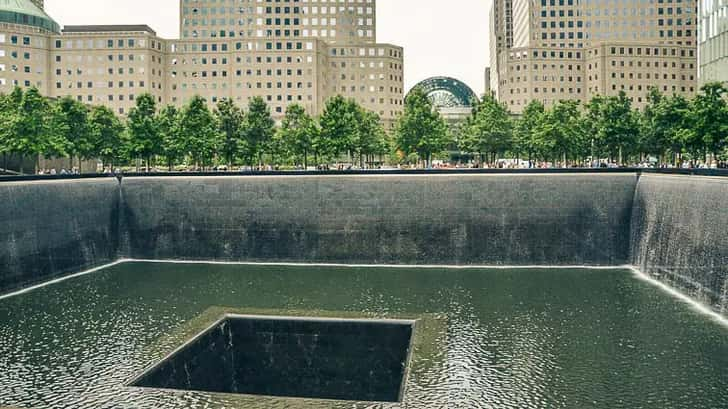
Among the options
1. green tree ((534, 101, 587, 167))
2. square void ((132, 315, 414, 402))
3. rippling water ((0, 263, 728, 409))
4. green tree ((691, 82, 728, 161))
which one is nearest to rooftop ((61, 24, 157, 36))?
green tree ((534, 101, 587, 167))

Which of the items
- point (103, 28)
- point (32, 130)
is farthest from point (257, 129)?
point (103, 28)

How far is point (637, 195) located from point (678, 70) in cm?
11834

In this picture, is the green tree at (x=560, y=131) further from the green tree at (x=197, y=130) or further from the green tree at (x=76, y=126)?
the green tree at (x=76, y=126)

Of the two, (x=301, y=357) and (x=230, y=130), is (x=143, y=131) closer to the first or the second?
(x=230, y=130)

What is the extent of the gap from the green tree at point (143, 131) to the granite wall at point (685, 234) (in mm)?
48051

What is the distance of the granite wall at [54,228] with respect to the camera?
34656mm

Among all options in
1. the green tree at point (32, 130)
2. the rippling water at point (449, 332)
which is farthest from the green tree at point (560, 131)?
the green tree at point (32, 130)

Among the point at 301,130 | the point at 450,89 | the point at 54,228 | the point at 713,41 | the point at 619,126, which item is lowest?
the point at 54,228

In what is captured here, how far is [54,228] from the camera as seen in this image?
3834 centimetres

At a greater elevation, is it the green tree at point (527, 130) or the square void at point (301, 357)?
the green tree at point (527, 130)

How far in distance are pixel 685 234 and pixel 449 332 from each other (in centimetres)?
1473

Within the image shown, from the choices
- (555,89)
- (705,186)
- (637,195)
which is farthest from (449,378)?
→ (555,89)

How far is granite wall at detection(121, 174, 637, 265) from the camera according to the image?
1581 inches

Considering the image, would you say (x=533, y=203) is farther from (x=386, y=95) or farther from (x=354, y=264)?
(x=386, y=95)
